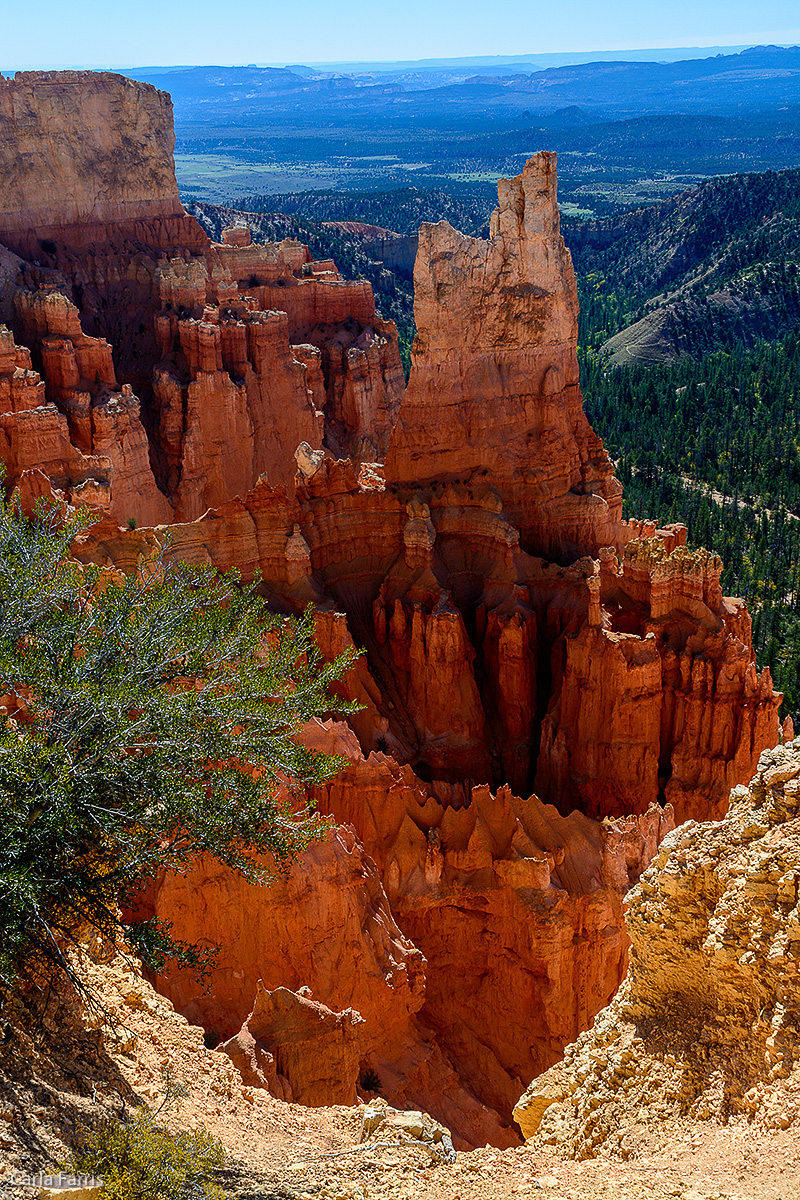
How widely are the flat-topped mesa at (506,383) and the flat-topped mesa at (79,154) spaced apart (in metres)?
31.3

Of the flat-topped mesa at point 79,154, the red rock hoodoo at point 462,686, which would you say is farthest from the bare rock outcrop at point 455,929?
the flat-topped mesa at point 79,154

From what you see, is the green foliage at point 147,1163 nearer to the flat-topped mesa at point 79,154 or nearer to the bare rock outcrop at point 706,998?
the bare rock outcrop at point 706,998

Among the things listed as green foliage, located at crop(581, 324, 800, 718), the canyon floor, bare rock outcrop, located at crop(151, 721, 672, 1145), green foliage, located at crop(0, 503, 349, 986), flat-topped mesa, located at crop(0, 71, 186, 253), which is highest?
flat-topped mesa, located at crop(0, 71, 186, 253)

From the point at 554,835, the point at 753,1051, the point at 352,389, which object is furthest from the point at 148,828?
the point at 352,389

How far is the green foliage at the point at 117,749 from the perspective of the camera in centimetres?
958

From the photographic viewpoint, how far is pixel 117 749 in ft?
35.0

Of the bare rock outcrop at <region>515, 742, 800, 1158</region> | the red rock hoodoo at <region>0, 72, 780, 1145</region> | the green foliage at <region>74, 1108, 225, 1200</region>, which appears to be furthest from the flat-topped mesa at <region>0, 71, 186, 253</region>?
the green foliage at <region>74, 1108, 225, 1200</region>

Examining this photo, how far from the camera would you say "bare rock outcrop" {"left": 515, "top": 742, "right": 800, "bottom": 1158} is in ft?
29.8

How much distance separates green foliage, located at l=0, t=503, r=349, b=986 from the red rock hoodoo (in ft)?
11.2

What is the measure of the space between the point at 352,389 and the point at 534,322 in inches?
1167

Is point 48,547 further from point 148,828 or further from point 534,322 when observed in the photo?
point 534,322

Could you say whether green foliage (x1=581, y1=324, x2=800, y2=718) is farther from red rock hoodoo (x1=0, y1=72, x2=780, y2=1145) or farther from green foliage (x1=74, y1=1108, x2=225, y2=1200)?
green foliage (x1=74, y1=1108, x2=225, y2=1200)

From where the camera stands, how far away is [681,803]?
24.5m

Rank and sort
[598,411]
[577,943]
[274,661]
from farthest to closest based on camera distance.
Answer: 1. [598,411]
2. [577,943]
3. [274,661]
